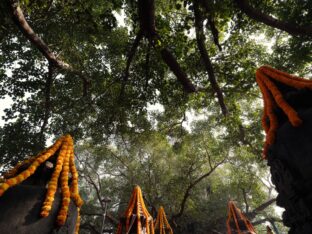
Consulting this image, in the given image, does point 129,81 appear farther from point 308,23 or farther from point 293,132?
point 293,132

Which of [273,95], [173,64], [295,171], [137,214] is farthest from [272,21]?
[137,214]

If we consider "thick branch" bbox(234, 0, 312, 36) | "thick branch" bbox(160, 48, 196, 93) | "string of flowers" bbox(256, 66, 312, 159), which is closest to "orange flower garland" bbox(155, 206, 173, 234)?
"thick branch" bbox(160, 48, 196, 93)

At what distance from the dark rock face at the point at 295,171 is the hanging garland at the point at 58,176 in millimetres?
2455

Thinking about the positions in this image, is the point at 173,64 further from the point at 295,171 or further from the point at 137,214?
the point at 137,214

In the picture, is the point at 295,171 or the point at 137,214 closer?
the point at 295,171

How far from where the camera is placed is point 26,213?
2477 mm

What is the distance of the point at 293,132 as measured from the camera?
2.38 m

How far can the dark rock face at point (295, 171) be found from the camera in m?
2.13

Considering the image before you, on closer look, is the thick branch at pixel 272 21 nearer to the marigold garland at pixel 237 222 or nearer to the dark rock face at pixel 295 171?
the dark rock face at pixel 295 171

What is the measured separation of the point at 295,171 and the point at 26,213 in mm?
2833

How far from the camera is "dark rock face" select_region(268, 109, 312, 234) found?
2.13 meters

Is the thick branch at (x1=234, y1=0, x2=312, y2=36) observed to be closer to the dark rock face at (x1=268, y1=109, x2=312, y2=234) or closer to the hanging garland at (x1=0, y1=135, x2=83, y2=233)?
the dark rock face at (x1=268, y1=109, x2=312, y2=234)

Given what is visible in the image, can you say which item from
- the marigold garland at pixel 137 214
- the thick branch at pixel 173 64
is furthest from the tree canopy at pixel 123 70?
the marigold garland at pixel 137 214

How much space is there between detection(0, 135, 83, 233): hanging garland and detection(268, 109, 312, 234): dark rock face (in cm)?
246
